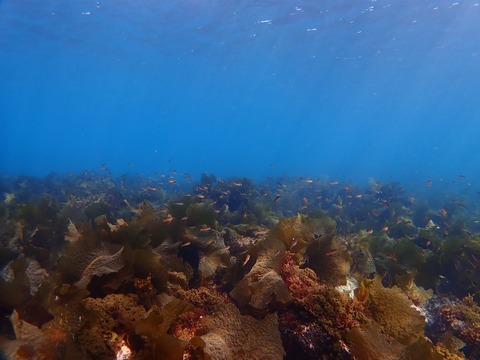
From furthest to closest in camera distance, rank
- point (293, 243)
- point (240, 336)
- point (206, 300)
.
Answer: point (293, 243) < point (206, 300) < point (240, 336)

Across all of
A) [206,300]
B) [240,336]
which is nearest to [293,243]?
[206,300]

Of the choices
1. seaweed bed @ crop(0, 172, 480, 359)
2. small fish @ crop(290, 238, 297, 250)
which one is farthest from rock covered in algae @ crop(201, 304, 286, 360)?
small fish @ crop(290, 238, 297, 250)

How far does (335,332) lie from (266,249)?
1224mm

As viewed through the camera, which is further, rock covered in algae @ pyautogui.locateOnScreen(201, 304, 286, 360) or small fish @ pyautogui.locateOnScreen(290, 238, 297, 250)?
small fish @ pyautogui.locateOnScreen(290, 238, 297, 250)

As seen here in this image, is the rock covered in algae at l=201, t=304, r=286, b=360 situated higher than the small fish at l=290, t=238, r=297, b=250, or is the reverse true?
the rock covered in algae at l=201, t=304, r=286, b=360

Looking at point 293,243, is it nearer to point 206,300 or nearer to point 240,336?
point 206,300

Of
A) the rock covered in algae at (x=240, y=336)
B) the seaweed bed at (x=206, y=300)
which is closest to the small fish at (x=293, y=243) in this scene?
the seaweed bed at (x=206, y=300)

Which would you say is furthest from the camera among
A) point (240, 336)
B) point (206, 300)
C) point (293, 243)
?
point (293, 243)

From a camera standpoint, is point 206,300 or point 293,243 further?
point 293,243

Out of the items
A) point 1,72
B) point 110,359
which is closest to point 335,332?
point 110,359

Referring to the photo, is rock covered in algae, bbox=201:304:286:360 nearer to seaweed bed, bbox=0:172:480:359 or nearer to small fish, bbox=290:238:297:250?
seaweed bed, bbox=0:172:480:359

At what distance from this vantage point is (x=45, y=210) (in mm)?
6484

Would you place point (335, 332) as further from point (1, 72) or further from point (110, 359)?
point (1, 72)

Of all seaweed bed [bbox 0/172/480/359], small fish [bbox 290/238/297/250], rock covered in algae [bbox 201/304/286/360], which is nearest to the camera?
seaweed bed [bbox 0/172/480/359]
